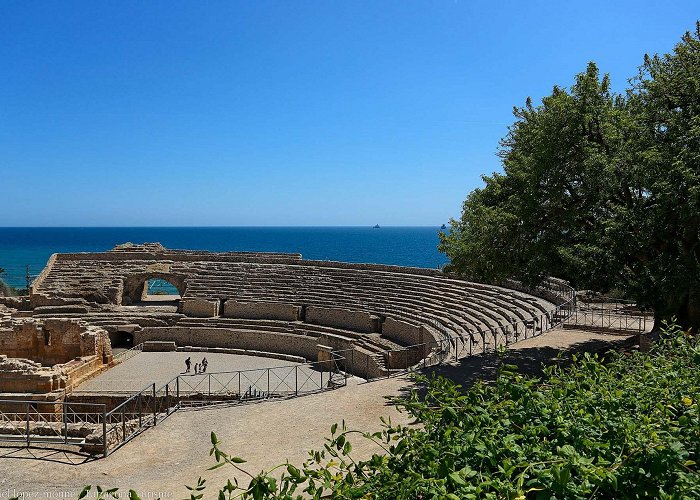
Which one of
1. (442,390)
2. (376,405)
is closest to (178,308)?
(376,405)

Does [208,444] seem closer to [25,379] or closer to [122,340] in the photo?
[25,379]

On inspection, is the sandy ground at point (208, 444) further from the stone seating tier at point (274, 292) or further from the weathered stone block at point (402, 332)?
the stone seating tier at point (274, 292)

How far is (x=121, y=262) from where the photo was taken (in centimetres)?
4056

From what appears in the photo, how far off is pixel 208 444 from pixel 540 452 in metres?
9.98

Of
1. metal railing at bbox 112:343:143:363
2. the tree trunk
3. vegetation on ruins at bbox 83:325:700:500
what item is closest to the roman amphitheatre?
metal railing at bbox 112:343:143:363

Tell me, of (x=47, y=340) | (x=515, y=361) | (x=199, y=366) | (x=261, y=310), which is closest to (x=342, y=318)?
(x=261, y=310)

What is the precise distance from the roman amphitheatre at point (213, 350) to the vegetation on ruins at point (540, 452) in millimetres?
2660

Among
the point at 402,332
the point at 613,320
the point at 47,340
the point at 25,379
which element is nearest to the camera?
the point at 25,379

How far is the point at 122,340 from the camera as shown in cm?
3409

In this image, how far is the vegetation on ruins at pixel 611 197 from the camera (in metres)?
13.6

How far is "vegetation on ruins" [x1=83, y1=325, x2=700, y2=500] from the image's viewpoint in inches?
132

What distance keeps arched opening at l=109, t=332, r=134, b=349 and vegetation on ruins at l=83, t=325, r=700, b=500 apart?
3223 cm

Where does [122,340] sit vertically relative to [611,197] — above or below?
below

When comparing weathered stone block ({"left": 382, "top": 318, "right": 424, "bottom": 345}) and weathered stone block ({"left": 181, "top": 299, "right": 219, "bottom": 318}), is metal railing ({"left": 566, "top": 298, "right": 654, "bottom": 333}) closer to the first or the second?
weathered stone block ({"left": 382, "top": 318, "right": 424, "bottom": 345})
